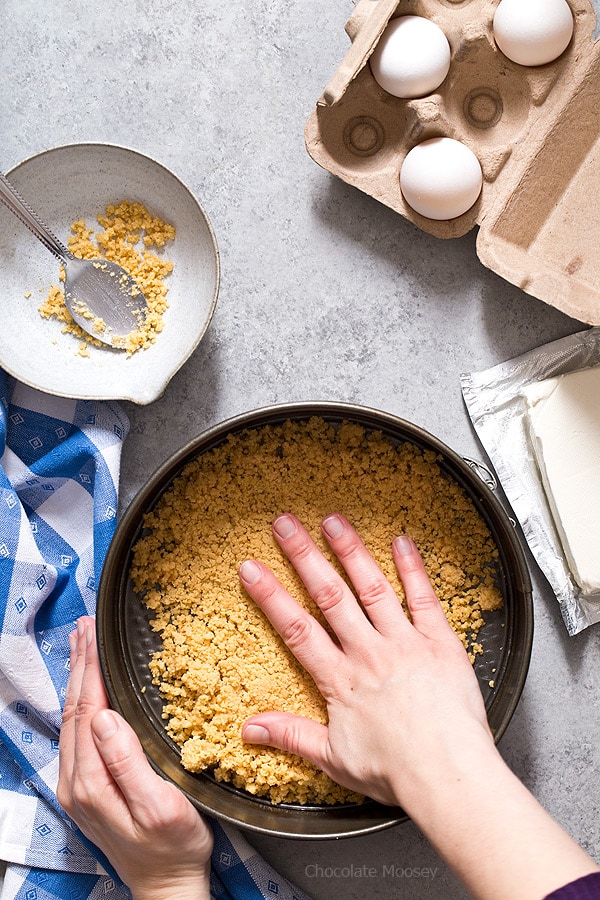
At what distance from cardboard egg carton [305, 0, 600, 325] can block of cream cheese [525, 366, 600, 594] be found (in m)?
0.12

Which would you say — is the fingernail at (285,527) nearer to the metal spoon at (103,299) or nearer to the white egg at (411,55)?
the metal spoon at (103,299)

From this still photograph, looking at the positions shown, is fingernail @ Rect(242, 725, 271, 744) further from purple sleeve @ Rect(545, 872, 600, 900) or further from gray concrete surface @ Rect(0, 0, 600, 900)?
purple sleeve @ Rect(545, 872, 600, 900)

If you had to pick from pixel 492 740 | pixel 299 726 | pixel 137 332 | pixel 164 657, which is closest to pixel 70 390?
pixel 137 332

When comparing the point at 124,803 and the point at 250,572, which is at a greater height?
the point at 250,572

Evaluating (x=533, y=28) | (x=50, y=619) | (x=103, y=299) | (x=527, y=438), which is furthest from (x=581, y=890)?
(x=533, y=28)

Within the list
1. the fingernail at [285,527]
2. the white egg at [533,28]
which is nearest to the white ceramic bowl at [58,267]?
the fingernail at [285,527]

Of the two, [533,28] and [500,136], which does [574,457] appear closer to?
[500,136]

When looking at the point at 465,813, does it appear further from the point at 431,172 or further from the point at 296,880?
the point at 431,172

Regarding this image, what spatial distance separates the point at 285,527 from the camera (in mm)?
1055

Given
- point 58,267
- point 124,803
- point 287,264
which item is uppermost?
point 58,267

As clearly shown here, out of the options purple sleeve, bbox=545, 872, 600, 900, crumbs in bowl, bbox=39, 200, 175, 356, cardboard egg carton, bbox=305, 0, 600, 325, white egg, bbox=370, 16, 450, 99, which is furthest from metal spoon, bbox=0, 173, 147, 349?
purple sleeve, bbox=545, 872, 600, 900

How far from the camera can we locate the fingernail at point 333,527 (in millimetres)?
1046

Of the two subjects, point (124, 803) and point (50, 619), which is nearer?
point (124, 803)

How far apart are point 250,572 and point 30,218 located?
1.74 feet
